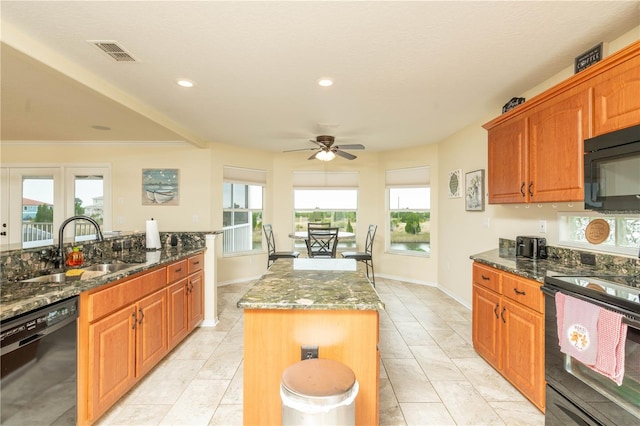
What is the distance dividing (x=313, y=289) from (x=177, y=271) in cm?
172

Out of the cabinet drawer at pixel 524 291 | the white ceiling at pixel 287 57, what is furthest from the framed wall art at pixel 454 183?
the cabinet drawer at pixel 524 291

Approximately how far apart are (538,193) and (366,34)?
176 cm

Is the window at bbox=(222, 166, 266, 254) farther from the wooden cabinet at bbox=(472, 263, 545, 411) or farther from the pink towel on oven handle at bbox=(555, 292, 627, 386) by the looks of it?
the pink towel on oven handle at bbox=(555, 292, 627, 386)

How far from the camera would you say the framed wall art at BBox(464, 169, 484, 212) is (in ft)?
12.0

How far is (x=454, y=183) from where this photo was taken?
14.5 feet

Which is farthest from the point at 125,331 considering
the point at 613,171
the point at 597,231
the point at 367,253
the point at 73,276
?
the point at 367,253

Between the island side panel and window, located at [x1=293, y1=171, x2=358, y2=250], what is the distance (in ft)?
14.5

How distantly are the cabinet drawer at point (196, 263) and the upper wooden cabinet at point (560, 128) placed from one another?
305 centimetres

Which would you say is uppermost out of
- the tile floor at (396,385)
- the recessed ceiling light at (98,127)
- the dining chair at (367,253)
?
the recessed ceiling light at (98,127)

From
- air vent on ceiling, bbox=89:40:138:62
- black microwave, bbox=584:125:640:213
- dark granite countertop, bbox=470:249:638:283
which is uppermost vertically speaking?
air vent on ceiling, bbox=89:40:138:62

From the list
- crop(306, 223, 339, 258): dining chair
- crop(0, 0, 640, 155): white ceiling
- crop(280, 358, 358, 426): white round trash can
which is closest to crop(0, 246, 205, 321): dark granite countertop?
crop(280, 358, 358, 426): white round trash can

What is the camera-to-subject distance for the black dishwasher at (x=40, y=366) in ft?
4.27

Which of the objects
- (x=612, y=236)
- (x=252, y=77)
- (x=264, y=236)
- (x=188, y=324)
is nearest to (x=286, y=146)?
(x=264, y=236)

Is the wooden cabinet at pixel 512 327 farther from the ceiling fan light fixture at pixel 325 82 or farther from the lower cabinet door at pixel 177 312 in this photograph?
the lower cabinet door at pixel 177 312
